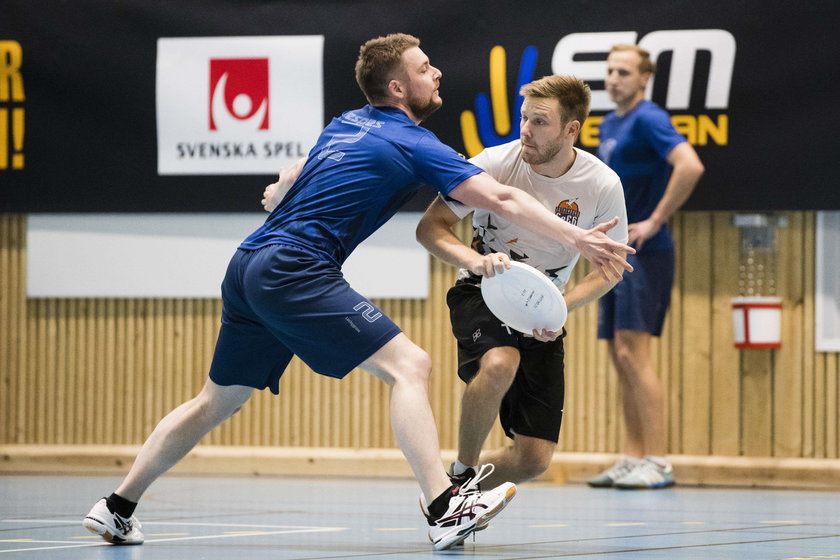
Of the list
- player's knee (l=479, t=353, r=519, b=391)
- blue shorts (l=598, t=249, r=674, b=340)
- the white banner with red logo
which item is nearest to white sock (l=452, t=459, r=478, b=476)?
player's knee (l=479, t=353, r=519, b=391)

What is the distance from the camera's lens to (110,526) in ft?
12.4

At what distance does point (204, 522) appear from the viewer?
4586mm

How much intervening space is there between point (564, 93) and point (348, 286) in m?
1.01

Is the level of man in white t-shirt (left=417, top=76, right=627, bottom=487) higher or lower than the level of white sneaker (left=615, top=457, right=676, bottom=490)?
higher

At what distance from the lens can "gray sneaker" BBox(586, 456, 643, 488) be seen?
6.37 meters

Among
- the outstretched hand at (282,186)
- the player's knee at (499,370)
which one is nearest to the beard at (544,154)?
the player's knee at (499,370)

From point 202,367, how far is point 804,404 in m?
3.31

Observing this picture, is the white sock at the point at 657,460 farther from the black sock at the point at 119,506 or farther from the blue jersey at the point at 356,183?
the black sock at the point at 119,506

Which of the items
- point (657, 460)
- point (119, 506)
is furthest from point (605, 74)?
point (119, 506)

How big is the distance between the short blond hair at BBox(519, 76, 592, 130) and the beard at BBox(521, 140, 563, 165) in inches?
3.2

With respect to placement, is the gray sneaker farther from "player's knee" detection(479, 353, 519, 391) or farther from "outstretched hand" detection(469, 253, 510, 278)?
"outstretched hand" detection(469, 253, 510, 278)

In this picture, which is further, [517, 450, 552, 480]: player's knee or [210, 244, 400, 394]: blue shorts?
[517, 450, 552, 480]: player's knee

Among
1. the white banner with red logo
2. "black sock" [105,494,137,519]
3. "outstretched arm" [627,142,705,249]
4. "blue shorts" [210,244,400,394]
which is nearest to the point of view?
"blue shorts" [210,244,400,394]

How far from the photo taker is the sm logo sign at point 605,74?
6582 mm
